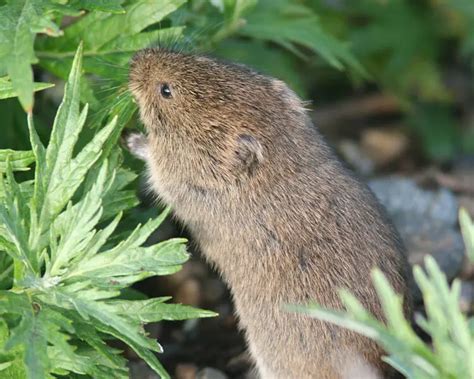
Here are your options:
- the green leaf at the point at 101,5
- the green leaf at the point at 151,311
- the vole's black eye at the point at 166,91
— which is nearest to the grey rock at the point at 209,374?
the green leaf at the point at 151,311

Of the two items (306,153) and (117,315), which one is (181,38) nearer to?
(306,153)

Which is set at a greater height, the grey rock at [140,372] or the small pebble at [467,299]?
the grey rock at [140,372]

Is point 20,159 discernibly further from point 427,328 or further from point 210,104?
point 427,328

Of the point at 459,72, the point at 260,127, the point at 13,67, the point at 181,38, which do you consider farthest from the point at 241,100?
the point at 459,72

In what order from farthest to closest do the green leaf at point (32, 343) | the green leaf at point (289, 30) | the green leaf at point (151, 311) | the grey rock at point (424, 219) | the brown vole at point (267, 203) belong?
the grey rock at point (424, 219)
the green leaf at point (289, 30)
the brown vole at point (267, 203)
the green leaf at point (151, 311)
the green leaf at point (32, 343)

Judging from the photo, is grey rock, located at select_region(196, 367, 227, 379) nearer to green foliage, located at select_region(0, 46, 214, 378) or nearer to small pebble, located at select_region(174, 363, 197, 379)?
small pebble, located at select_region(174, 363, 197, 379)

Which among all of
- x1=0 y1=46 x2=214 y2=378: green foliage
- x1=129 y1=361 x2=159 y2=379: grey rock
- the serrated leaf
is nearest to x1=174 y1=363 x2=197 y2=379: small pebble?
x1=129 y1=361 x2=159 y2=379: grey rock

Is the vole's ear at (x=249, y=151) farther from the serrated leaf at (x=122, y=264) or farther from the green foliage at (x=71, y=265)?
the serrated leaf at (x=122, y=264)

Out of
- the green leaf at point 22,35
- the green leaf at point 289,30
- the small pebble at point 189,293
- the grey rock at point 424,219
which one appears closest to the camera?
the green leaf at point 22,35

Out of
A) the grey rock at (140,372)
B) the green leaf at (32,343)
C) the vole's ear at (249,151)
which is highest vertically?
the vole's ear at (249,151)
